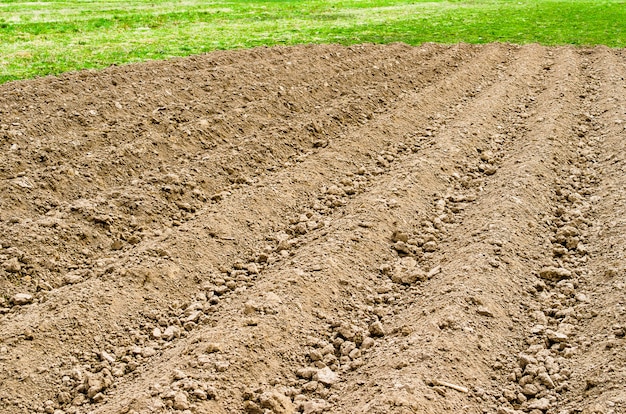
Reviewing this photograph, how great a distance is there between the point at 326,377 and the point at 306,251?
5.31ft

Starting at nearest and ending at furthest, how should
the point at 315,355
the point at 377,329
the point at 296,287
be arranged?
Answer: the point at 315,355
the point at 377,329
the point at 296,287

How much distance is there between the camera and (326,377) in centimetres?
429

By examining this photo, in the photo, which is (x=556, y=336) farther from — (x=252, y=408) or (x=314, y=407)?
(x=252, y=408)

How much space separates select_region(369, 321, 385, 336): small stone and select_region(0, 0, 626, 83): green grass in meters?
8.61

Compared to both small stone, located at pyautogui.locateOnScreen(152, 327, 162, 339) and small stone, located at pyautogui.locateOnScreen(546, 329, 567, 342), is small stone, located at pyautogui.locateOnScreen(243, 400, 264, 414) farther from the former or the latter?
small stone, located at pyautogui.locateOnScreen(546, 329, 567, 342)

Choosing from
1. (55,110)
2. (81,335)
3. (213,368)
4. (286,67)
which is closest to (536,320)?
(213,368)

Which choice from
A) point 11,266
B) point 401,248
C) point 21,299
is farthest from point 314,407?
point 11,266

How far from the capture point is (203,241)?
591 cm

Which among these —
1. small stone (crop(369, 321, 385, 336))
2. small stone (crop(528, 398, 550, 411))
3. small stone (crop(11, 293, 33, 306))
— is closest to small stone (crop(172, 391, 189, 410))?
small stone (crop(369, 321, 385, 336))

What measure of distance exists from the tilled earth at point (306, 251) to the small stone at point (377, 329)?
0.06 ft

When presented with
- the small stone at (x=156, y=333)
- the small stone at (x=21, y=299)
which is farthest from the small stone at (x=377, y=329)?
the small stone at (x=21, y=299)

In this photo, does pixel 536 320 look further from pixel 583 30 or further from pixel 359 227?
pixel 583 30

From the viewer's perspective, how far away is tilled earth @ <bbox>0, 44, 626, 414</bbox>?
13.9 feet

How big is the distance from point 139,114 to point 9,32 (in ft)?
31.4
